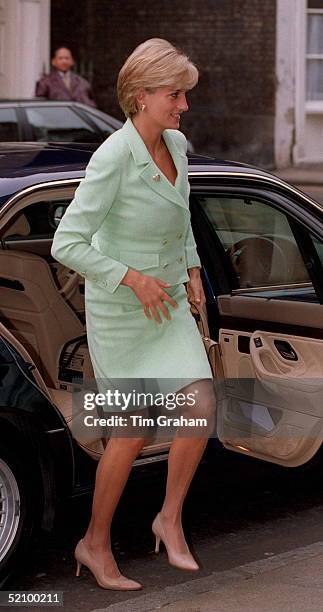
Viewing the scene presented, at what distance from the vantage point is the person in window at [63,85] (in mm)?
16672

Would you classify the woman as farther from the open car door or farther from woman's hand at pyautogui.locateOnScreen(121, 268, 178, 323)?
the open car door

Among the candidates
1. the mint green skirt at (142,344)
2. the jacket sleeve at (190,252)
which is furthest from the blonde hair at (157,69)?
the mint green skirt at (142,344)

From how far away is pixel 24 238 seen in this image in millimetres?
5797

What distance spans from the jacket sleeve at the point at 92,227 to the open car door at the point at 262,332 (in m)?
0.85

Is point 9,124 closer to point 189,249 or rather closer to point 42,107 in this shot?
point 42,107

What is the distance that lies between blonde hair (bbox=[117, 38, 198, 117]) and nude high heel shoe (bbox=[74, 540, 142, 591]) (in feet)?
5.11

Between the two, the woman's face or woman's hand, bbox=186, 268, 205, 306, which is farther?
woman's hand, bbox=186, 268, 205, 306

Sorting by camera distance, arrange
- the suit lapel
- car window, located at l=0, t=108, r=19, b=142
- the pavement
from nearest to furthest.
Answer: the suit lapel → car window, located at l=0, t=108, r=19, b=142 → the pavement

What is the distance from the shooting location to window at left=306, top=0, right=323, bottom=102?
22.3m

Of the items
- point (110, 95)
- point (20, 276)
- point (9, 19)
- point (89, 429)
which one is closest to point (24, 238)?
point (20, 276)

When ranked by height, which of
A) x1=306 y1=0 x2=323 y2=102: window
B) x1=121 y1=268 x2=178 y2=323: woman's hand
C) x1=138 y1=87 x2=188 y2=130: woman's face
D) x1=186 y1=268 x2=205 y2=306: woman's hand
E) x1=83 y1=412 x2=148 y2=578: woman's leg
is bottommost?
x1=306 y1=0 x2=323 y2=102: window

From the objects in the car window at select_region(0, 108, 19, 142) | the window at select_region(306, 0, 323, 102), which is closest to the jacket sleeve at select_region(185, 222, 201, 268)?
the car window at select_region(0, 108, 19, 142)

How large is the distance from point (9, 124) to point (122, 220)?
31.4ft

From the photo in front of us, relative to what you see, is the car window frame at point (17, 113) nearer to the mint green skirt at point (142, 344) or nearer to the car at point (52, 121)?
the car at point (52, 121)
